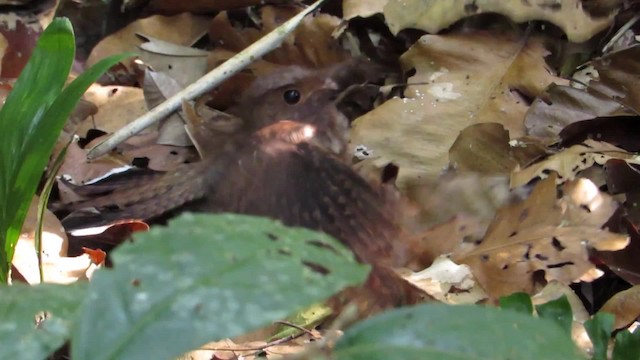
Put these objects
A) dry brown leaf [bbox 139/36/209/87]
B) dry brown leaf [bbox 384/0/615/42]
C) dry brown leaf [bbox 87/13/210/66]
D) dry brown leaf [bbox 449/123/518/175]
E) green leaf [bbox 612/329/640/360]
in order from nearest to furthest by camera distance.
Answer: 1. green leaf [bbox 612/329/640/360]
2. dry brown leaf [bbox 449/123/518/175]
3. dry brown leaf [bbox 384/0/615/42]
4. dry brown leaf [bbox 139/36/209/87]
5. dry brown leaf [bbox 87/13/210/66]

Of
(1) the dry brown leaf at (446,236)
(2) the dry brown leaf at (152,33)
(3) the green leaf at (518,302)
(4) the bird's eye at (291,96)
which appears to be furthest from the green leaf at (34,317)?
(2) the dry brown leaf at (152,33)

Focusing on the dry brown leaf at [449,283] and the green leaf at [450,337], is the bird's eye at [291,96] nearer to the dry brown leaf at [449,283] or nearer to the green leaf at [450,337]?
the dry brown leaf at [449,283]

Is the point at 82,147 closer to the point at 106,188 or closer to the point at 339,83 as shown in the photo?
the point at 106,188

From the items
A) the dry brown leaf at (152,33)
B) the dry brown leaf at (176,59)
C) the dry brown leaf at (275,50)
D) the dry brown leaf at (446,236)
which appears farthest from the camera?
the dry brown leaf at (152,33)

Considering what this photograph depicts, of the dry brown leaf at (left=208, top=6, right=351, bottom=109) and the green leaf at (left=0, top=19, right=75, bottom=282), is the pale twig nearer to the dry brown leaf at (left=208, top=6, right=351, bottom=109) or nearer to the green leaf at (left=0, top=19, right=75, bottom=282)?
the dry brown leaf at (left=208, top=6, right=351, bottom=109)

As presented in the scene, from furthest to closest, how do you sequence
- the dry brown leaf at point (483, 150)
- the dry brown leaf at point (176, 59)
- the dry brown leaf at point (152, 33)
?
the dry brown leaf at point (152, 33) → the dry brown leaf at point (176, 59) → the dry brown leaf at point (483, 150)

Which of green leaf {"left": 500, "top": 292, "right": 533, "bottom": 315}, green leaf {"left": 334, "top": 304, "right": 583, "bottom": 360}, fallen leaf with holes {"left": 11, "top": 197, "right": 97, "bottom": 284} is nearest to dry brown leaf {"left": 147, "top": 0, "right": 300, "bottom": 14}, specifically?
fallen leaf with holes {"left": 11, "top": 197, "right": 97, "bottom": 284}
